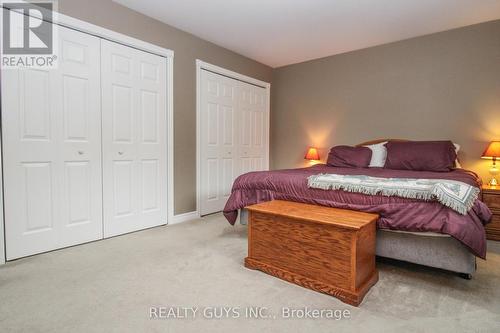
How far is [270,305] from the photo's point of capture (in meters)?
1.61

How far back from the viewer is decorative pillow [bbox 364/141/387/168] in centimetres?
348

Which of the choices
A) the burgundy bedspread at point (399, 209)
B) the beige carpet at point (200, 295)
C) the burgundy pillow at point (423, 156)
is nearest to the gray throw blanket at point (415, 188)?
the burgundy bedspread at point (399, 209)

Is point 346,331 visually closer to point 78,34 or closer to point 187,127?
point 187,127

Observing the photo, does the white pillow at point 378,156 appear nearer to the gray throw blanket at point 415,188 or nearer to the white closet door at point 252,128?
the gray throw blanket at point 415,188

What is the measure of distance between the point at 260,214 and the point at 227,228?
1257mm

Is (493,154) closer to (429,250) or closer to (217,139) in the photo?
(429,250)

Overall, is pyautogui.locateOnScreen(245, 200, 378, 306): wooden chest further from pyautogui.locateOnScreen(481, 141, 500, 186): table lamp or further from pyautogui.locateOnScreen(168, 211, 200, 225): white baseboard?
pyautogui.locateOnScreen(481, 141, 500, 186): table lamp

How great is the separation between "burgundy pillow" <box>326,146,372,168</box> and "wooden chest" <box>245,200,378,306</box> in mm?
1584

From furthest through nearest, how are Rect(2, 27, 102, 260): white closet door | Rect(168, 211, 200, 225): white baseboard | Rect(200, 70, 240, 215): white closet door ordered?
1. Rect(200, 70, 240, 215): white closet door
2. Rect(168, 211, 200, 225): white baseboard
3. Rect(2, 27, 102, 260): white closet door

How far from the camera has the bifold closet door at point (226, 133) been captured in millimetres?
3777

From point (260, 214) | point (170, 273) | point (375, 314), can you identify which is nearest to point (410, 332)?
point (375, 314)

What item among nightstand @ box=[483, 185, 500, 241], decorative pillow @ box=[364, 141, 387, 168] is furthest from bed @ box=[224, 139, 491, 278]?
decorative pillow @ box=[364, 141, 387, 168]

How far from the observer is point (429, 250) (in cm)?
184

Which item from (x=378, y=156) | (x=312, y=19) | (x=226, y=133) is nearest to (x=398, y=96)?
(x=378, y=156)
